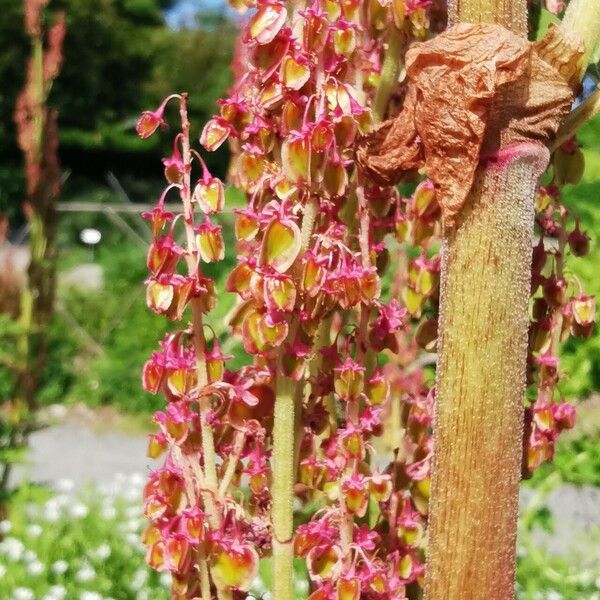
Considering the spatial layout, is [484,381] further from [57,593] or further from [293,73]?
[57,593]

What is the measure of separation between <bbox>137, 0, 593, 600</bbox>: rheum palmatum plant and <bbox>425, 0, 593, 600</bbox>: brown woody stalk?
0.10 meters

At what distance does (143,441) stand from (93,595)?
3.91 metres

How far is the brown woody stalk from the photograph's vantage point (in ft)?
1.48

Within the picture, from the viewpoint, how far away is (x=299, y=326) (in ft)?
1.83

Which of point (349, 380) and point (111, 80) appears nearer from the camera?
point (349, 380)

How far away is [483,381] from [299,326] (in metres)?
0.14

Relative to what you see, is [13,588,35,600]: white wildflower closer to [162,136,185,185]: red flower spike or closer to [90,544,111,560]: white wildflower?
[90,544,111,560]: white wildflower

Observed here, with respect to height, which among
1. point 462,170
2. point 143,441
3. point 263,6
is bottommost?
point 143,441

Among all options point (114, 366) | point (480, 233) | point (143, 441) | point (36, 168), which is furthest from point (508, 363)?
point (114, 366)

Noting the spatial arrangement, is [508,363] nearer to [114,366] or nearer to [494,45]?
[494,45]

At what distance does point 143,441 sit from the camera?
20.4ft

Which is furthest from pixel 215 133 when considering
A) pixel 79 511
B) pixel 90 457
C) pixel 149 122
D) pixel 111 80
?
pixel 111 80

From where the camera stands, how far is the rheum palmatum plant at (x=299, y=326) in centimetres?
53

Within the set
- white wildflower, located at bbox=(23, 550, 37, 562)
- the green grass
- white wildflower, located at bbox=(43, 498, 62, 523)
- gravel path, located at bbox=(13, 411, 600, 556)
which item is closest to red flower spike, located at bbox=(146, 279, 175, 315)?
the green grass
